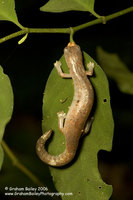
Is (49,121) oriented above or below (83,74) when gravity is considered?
below

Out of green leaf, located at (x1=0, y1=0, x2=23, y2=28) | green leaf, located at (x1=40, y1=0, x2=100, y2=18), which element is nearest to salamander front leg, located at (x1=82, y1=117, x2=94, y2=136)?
green leaf, located at (x1=40, y1=0, x2=100, y2=18)

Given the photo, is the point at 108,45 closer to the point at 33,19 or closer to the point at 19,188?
the point at 33,19

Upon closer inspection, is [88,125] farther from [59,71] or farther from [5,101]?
[5,101]

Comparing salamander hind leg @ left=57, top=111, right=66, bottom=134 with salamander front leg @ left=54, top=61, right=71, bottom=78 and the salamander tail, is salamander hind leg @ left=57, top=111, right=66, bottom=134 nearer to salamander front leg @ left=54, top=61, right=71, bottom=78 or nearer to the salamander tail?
the salamander tail

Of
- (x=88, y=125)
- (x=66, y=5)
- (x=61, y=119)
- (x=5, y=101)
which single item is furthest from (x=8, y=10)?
(x=88, y=125)

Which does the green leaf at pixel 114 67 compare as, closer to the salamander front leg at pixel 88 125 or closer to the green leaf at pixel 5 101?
the salamander front leg at pixel 88 125

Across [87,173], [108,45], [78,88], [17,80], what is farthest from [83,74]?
[17,80]

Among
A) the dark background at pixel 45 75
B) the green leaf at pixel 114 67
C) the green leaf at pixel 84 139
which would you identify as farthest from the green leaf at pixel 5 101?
the green leaf at pixel 114 67
